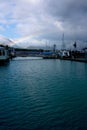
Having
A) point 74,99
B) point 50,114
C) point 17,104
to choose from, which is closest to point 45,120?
point 50,114

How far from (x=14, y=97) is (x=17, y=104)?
2551mm

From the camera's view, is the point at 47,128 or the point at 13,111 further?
the point at 13,111

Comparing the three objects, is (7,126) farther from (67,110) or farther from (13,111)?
(67,110)

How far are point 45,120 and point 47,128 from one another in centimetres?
134

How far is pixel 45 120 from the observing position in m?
12.6

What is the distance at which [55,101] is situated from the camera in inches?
690

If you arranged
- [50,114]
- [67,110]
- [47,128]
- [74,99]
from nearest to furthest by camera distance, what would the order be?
[47,128] → [50,114] → [67,110] → [74,99]

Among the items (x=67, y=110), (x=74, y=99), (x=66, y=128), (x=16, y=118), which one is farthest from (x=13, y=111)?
(x=74, y=99)

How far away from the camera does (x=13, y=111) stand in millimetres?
14648

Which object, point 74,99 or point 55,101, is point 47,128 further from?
point 74,99

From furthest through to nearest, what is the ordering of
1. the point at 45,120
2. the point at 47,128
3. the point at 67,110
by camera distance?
the point at 67,110
the point at 45,120
the point at 47,128

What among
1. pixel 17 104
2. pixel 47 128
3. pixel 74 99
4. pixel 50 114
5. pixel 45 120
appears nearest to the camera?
pixel 47 128

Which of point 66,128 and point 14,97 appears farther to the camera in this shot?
point 14,97

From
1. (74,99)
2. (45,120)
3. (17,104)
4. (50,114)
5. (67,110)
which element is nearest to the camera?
(45,120)
